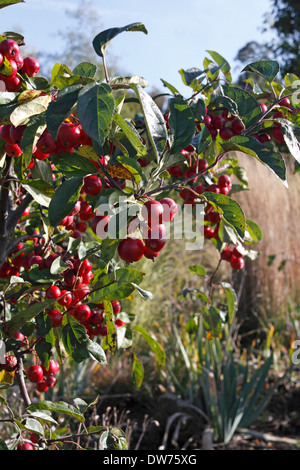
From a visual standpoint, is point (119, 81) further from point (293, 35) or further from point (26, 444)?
point (293, 35)

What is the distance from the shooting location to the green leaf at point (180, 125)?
61cm

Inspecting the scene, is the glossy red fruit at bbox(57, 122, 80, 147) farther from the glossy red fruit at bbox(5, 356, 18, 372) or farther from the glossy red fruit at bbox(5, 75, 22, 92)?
the glossy red fruit at bbox(5, 356, 18, 372)

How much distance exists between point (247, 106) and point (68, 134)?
11.1 inches

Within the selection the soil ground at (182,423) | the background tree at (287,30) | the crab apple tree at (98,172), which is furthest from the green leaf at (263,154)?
the background tree at (287,30)

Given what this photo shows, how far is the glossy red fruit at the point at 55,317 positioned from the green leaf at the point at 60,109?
373 mm

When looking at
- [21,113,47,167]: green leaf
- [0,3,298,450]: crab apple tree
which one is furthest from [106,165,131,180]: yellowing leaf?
[21,113,47,167]: green leaf

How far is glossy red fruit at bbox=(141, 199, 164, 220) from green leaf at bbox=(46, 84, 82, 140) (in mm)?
135

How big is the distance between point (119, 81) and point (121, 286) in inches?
11.8

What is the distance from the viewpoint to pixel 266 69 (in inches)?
31.6

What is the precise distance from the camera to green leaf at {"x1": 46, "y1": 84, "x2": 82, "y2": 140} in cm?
49

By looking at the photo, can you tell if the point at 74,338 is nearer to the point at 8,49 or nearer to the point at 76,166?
the point at 76,166

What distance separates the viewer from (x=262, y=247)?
3.74m

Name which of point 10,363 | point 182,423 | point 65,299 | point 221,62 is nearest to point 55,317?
point 65,299

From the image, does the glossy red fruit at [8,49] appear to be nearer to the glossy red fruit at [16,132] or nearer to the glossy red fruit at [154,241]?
the glossy red fruit at [16,132]
